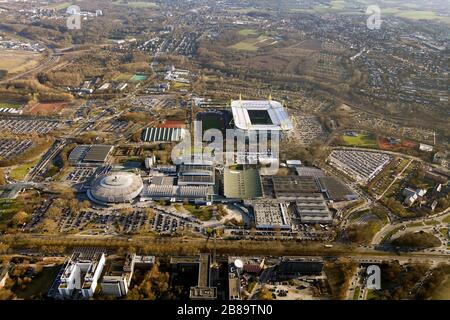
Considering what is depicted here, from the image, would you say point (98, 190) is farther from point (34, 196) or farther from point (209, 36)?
point (209, 36)

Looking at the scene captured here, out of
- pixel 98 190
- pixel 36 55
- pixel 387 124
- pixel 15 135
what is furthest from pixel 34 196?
pixel 36 55

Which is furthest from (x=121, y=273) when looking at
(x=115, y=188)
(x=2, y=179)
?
(x=2, y=179)

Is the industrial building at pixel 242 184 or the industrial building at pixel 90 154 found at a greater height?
the industrial building at pixel 90 154

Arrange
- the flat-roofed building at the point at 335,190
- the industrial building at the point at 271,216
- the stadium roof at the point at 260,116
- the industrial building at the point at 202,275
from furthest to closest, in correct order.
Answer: the stadium roof at the point at 260,116, the flat-roofed building at the point at 335,190, the industrial building at the point at 271,216, the industrial building at the point at 202,275

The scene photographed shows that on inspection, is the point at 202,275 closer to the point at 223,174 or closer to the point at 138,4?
the point at 223,174

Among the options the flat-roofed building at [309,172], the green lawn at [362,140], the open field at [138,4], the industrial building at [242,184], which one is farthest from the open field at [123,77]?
the open field at [138,4]

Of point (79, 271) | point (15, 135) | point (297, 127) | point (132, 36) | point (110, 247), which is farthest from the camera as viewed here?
point (132, 36)

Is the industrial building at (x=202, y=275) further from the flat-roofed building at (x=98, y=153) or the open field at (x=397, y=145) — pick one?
the open field at (x=397, y=145)
